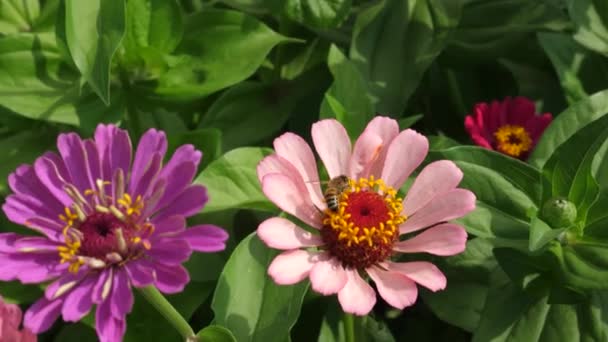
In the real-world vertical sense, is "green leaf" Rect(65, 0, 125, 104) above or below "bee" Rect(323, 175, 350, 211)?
above

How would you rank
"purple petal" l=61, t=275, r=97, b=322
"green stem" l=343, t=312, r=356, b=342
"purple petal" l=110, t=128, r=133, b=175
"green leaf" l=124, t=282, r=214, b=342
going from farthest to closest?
"green leaf" l=124, t=282, r=214, b=342, "green stem" l=343, t=312, r=356, b=342, "purple petal" l=110, t=128, r=133, b=175, "purple petal" l=61, t=275, r=97, b=322

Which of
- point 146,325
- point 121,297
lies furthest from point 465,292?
point 121,297

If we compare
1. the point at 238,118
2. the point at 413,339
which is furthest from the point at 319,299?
the point at 238,118

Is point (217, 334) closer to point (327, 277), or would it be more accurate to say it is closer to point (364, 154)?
point (327, 277)

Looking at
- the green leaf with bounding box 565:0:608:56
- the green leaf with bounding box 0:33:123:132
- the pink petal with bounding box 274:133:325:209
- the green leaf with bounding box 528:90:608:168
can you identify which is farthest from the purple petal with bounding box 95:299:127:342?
the green leaf with bounding box 565:0:608:56

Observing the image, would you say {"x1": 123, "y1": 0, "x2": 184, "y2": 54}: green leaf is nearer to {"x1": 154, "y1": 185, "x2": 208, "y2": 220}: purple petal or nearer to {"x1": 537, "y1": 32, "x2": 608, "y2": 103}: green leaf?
{"x1": 154, "y1": 185, "x2": 208, "y2": 220}: purple petal

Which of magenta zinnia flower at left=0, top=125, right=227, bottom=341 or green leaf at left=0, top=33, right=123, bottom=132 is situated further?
green leaf at left=0, top=33, right=123, bottom=132

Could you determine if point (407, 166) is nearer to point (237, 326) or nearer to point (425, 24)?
point (237, 326)
